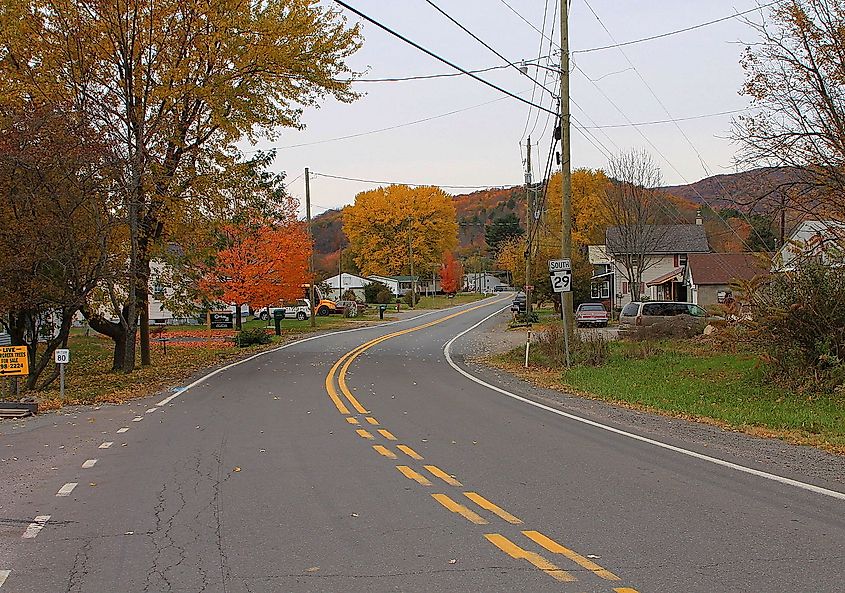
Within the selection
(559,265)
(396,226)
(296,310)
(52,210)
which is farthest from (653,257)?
(52,210)

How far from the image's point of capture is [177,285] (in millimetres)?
29125

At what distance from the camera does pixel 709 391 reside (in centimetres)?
1741

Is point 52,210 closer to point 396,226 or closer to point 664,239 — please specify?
point 664,239

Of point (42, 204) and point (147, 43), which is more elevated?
point (147, 43)

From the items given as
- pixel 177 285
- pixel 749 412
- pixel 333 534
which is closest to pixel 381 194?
pixel 177 285

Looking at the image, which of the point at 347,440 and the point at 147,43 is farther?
the point at 147,43

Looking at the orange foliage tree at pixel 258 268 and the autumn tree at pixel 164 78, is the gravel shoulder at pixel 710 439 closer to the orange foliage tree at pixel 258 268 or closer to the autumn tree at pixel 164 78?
the autumn tree at pixel 164 78

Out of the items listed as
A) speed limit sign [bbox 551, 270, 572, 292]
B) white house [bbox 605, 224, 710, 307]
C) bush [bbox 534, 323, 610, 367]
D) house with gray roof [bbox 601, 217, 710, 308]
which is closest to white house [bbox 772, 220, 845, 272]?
speed limit sign [bbox 551, 270, 572, 292]

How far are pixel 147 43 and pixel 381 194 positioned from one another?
75165 mm

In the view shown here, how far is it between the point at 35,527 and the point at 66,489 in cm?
166

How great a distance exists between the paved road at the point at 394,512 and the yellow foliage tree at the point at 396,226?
83.5m

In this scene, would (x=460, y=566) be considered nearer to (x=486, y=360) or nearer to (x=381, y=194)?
(x=486, y=360)

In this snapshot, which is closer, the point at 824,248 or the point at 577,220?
the point at 824,248

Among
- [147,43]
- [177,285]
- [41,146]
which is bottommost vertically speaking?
[177,285]
